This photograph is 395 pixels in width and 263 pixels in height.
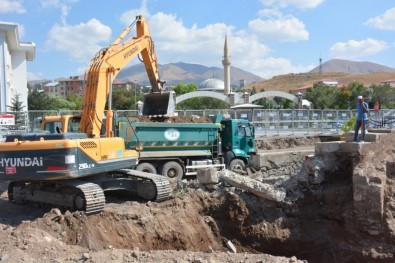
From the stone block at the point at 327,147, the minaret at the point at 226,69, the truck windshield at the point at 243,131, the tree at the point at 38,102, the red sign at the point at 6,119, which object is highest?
the minaret at the point at 226,69

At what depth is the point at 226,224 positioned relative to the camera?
36.6 feet

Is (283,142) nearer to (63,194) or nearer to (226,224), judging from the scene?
(226,224)

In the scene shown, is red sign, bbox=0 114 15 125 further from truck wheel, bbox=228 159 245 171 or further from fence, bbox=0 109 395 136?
truck wheel, bbox=228 159 245 171

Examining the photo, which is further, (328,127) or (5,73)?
(5,73)

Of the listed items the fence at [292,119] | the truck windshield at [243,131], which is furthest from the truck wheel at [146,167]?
the fence at [292,119]

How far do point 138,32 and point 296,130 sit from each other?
608 inches

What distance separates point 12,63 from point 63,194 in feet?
145

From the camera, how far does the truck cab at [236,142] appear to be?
17.4 meters

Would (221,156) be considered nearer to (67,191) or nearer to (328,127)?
(67,191)

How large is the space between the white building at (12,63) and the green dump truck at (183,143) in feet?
85.6

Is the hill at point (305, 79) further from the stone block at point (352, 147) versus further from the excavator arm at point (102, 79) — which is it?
the stone block at point (352, 147)

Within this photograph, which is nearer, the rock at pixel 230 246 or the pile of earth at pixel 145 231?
the pile of earth at pixel 145 231

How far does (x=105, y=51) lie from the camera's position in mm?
12664

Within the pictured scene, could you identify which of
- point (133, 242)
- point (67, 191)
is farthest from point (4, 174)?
point (133, 242)
